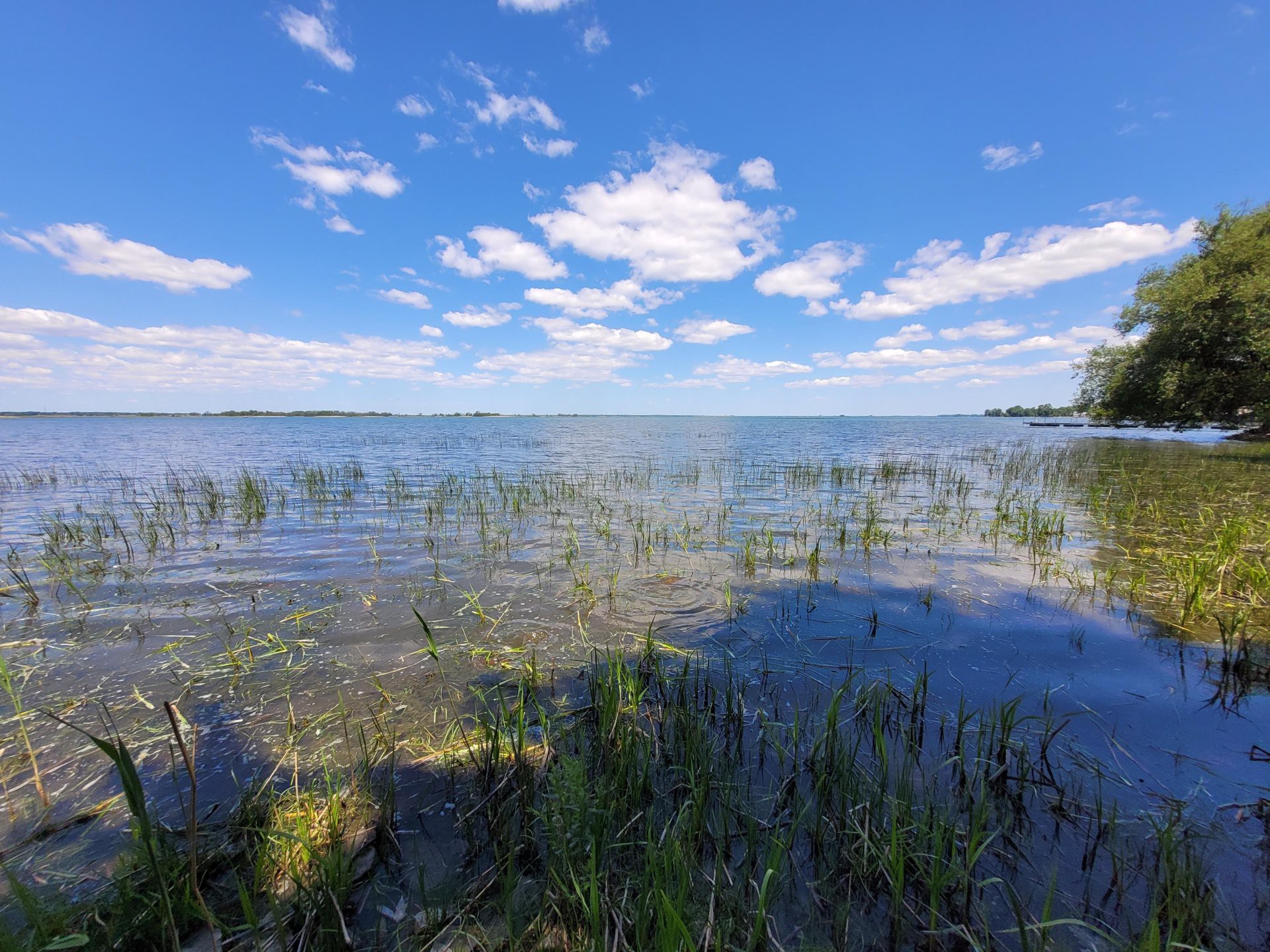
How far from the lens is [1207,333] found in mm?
25469

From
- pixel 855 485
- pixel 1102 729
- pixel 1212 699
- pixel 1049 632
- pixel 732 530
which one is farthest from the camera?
pixel 855 485

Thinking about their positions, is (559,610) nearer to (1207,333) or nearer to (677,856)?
(677,856)

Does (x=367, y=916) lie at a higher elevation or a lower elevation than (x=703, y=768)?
lower

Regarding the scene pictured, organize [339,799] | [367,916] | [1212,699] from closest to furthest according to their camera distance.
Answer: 1. [367,916]
2. [339,799]
3. [1212,699]

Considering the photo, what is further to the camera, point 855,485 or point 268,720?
point 855,485

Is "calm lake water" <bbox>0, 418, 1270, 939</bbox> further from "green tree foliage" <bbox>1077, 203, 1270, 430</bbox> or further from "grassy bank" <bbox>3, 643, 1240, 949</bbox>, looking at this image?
"green tree foliage" <bbox>1077, 203, 1270, 430</bbox>

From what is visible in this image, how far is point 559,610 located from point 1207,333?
38254mm

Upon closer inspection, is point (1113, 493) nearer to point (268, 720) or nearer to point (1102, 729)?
point (1102, 729)

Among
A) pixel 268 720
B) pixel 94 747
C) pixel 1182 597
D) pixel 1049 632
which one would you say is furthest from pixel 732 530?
pixel 94 747

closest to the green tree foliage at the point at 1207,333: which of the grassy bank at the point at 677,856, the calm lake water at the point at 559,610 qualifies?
the calm lake water at the point at 559,610

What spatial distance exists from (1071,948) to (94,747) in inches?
263

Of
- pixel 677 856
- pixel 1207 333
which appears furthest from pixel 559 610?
pixel 1207 333

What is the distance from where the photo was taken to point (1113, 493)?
1420 centimetres

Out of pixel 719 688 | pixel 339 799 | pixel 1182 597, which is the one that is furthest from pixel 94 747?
pixel 1182 597
